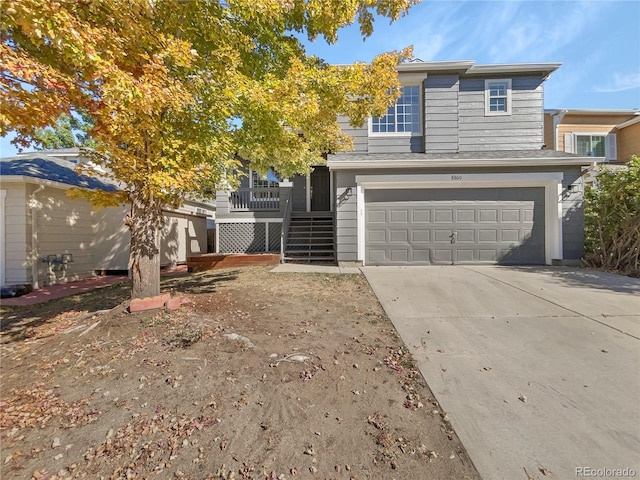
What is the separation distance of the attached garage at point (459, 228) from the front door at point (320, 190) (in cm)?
386

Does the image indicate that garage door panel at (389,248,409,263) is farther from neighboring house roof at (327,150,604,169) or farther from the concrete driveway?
the concrete driveway

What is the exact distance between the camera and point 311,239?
11.2 m

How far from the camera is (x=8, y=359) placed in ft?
12.8

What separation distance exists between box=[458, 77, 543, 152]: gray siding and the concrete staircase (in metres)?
5.71

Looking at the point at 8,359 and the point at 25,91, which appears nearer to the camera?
the point at 25,91

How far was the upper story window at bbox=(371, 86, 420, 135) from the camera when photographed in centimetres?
1126

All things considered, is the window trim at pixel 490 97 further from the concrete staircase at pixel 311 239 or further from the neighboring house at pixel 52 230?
the neighboring house at pixel 52 230

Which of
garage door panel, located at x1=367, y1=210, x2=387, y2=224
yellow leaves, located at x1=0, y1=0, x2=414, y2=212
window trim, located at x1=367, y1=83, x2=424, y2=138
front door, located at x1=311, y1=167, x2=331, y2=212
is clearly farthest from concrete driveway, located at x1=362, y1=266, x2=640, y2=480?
front door, located at x1=311, y1=167, x2=331, y2=212

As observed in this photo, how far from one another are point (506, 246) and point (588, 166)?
337cm

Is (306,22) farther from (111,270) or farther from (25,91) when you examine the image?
(111,270)

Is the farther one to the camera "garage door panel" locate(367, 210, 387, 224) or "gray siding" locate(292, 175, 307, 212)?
"gray siding" locate(292, 175, 307, 212)

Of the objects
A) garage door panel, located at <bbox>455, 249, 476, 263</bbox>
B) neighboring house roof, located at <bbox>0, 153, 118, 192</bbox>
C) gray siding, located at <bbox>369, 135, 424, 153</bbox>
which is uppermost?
gray siding, located at <bbox>369, 135, 424, 153</bbox>

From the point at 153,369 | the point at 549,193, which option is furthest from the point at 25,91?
the point at 549,193

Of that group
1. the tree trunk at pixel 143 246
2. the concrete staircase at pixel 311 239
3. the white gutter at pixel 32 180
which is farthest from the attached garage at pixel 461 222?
the white gutter at pixel 32 180
